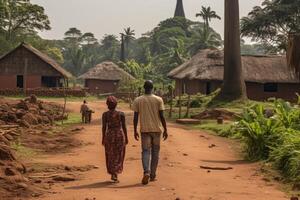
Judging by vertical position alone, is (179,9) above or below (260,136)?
above

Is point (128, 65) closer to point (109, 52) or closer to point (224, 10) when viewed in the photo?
point (224, 10)

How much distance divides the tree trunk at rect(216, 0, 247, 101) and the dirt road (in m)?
16.5

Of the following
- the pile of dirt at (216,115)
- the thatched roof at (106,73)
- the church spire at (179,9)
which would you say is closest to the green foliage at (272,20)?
the thatched roof at (106,73)

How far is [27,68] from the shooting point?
48.4m

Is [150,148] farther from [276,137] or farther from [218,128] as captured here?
[218,128]

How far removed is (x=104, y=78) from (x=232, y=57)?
2778 cm

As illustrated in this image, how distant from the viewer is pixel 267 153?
12586 mm

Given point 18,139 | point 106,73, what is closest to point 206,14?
point 106,73

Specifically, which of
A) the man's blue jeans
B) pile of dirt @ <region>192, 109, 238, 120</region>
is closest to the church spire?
pile of dirt @ <region>192, 109, 238, 120</region>

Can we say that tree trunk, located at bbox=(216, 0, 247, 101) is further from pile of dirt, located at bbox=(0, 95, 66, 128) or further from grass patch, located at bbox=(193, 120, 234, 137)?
pile of dirt, located at bbox=(0, 95, 66, 128)

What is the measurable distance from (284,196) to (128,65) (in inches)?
2019

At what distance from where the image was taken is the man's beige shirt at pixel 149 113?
9.25 m

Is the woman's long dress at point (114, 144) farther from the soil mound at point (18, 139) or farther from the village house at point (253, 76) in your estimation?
the village house at point (253, 76)

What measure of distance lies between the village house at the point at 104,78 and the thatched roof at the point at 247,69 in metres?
14.7
